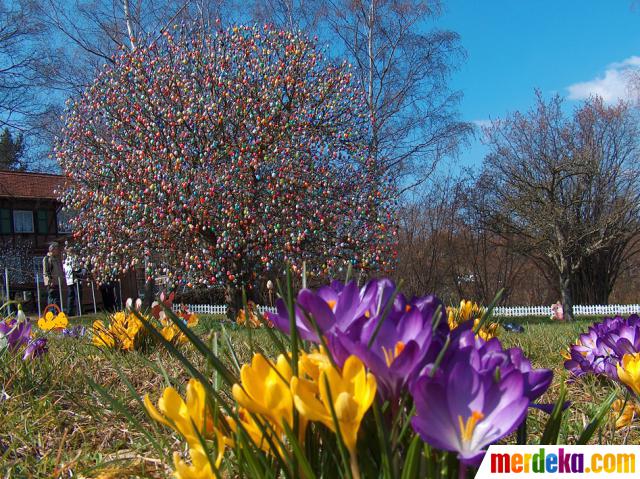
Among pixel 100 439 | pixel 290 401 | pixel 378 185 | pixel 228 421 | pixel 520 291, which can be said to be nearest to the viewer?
pixel 290 401

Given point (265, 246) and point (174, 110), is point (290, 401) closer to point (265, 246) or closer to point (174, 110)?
point (265, 246)

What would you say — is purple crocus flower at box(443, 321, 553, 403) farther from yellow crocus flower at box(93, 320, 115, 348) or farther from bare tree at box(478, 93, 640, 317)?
bare tree at box(478, 93, 640, 317)

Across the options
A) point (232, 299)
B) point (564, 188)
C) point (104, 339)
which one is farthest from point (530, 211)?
point (104, 339)

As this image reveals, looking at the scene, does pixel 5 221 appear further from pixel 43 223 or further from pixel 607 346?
pixel 607 346

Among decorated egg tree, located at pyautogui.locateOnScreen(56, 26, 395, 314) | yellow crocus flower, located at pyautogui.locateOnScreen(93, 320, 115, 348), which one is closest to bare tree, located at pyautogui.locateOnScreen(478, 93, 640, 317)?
decorated egg tree, located at pyautogui.locateOnScreen(56, 26, 395, 314)

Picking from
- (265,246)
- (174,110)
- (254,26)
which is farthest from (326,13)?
(265,246)

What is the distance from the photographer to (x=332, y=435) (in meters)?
0.63

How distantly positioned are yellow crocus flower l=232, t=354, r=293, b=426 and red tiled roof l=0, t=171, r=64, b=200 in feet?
84.1

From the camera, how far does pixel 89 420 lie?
1.48m

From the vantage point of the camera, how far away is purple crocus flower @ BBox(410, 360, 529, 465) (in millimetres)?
498

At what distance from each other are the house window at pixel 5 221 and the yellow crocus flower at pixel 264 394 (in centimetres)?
2720

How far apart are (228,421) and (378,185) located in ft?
34.6

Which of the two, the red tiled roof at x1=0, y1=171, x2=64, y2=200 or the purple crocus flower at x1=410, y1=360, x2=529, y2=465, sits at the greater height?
the red tiled roof at x1=0, y1=171, x2=64, y2=200

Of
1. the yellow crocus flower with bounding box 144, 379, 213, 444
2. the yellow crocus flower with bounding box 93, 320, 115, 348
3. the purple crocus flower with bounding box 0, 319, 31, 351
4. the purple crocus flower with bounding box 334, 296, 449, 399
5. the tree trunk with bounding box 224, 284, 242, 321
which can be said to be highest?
the purple crocus flower with bounding box 334, 296, 449, 399
